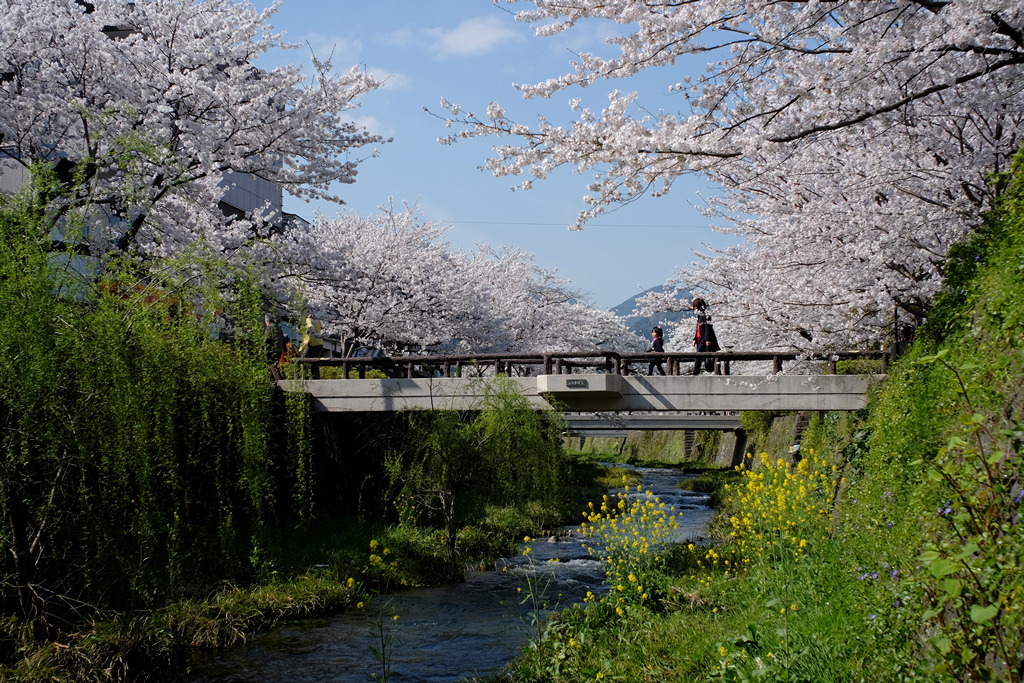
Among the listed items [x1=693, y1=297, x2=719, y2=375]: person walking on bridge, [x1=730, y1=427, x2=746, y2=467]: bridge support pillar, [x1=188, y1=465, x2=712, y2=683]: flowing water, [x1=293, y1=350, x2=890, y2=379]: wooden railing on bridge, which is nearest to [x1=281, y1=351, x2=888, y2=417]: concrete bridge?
[x1=293, y1=350, x2=890, y2=379]: wooden railing on bridge

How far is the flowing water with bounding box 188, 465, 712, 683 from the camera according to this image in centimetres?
841

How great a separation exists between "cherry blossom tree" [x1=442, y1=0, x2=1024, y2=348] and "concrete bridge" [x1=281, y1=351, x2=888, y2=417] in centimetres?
255

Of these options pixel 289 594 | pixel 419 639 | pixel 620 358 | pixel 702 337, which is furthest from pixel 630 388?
pixel 289 594

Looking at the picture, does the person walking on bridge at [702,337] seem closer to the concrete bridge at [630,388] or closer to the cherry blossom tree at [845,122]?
the concrete bridge at [630,388]

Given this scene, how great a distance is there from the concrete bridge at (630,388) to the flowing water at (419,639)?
126 inches

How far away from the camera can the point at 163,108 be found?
1217 cm

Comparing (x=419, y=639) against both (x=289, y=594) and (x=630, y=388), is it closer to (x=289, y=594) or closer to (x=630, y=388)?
(x=289, y=594)

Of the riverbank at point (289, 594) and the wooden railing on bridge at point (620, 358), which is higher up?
the wooden railing on bridge at point (620, 358)

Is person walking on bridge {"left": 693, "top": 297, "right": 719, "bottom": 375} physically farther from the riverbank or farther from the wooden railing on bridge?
the riverbank

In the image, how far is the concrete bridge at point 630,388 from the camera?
14.3 metres

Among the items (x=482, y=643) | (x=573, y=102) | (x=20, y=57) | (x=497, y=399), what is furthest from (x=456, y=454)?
(x=20, y=57)

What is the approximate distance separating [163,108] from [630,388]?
9.18m

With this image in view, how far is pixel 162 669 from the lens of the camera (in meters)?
8.27

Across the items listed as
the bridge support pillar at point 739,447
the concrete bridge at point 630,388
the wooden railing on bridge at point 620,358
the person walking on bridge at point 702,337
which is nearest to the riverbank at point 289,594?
the concrete bridge at point 630,388
